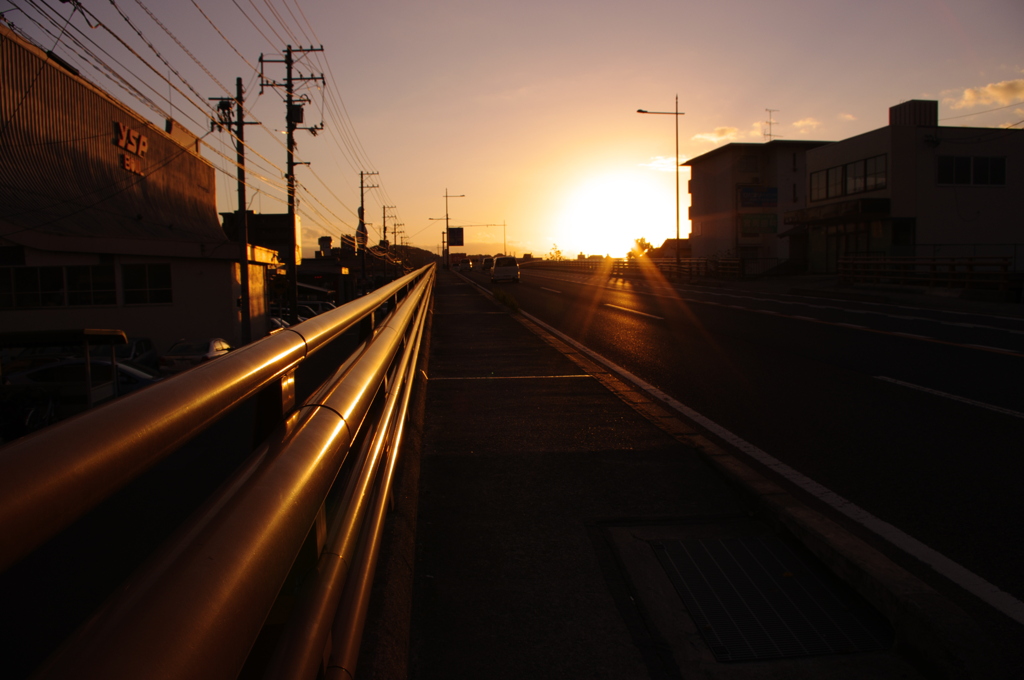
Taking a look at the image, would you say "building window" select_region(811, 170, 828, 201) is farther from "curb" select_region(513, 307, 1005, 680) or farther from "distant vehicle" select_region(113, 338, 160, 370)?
"curb" select_region(513, 307, 1005, 680)

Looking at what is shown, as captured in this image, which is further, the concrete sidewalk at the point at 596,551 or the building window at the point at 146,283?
the building window at the point at 146,283

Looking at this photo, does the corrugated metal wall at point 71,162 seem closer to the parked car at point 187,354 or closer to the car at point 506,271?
the parked car at point 187,354

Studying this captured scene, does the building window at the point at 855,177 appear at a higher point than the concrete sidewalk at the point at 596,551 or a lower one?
higher

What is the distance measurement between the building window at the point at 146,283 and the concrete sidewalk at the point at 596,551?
24701 millimetres

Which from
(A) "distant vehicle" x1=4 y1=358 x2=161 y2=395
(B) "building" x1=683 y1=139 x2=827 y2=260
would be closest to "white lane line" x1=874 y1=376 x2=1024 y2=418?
(A) "distant vehicle" x1=4 y1=358 x2=161 y2=395

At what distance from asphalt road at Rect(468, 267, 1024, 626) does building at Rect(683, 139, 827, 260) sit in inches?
1639

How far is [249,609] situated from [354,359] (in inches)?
75.8

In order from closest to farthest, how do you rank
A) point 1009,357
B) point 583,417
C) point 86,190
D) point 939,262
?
point 583,417 → point 1009,357 → point 939,262 → point 86,190

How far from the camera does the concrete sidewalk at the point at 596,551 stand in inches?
123

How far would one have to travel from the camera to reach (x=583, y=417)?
7.36 metres

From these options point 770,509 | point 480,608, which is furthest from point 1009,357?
point 480,608

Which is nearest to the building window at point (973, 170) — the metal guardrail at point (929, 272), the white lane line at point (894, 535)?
the metal guardrail at point (929, 272)

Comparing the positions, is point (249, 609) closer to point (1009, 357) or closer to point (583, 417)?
point (583, 417)

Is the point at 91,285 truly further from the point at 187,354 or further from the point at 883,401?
the point at 883,401
